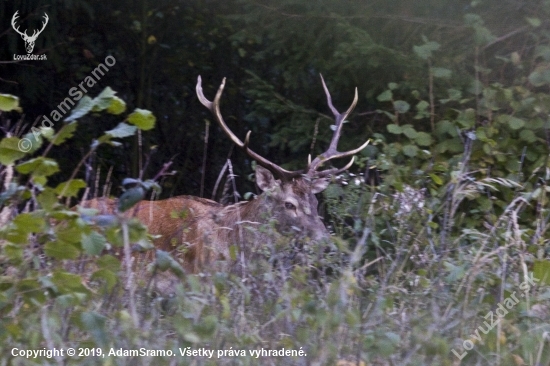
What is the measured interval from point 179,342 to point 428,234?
Result: 2.02 metres

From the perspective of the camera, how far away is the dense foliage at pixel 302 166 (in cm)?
348

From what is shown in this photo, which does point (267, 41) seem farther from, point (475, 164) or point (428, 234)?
point (428, 234)

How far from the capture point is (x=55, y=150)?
32.3 ft

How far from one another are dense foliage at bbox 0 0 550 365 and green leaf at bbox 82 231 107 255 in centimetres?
1

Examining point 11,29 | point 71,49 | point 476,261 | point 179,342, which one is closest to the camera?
point 179,342

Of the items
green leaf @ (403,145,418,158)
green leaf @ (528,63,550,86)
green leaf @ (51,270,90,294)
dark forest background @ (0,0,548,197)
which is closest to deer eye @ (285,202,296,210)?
dark forest background @ (0,0,548,197)

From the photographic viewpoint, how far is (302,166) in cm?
802

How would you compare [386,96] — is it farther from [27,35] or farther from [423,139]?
[27,35]

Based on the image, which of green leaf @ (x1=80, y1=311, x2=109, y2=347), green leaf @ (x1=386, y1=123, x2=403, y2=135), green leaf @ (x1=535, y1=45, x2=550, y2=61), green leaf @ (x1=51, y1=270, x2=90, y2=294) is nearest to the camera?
green leaf @ (x1=80, y1=311, x2=109, y2=347)

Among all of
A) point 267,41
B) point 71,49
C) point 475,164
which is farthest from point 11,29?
point 475,164

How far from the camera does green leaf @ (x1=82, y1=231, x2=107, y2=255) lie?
3469mm

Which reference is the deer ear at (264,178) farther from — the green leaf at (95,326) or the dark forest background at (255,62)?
the green leaf at (95,326)

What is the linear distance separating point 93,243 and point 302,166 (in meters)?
4.66

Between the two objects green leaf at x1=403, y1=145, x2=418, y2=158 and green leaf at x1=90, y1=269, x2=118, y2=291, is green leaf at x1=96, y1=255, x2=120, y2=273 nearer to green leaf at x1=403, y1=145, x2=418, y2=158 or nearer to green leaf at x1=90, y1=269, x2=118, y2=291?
green leaf at x1=90, y1=269, x2=118, y2=291
